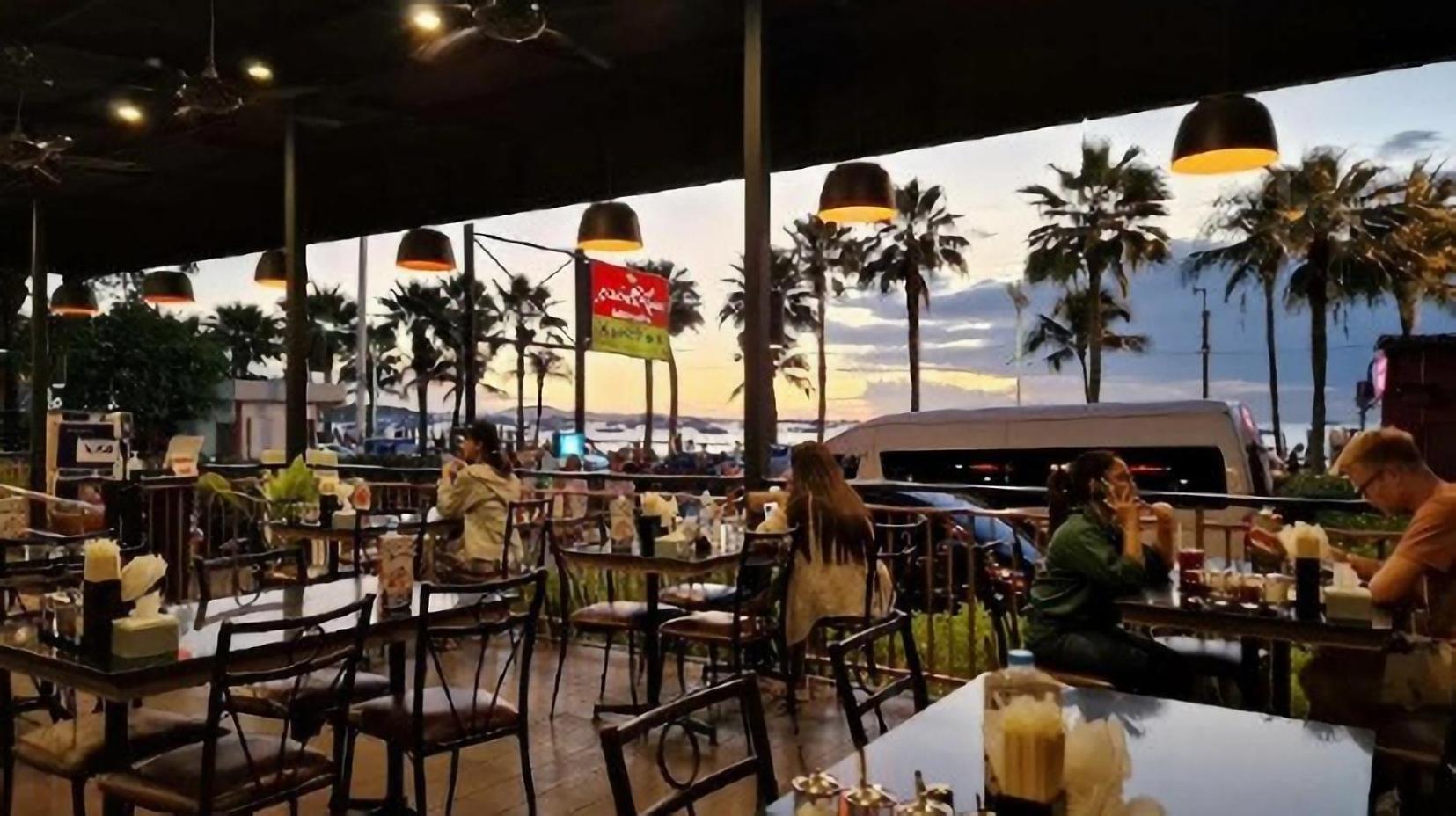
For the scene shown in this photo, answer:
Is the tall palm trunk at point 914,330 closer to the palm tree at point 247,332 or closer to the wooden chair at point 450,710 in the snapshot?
the palm tree at point 247,332

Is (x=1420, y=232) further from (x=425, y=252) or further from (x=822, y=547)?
(x=822, y=547)

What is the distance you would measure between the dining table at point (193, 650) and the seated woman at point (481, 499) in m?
1.82

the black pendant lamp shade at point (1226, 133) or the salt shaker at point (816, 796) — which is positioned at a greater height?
the black pendant lamp shade at point (1226, 133)

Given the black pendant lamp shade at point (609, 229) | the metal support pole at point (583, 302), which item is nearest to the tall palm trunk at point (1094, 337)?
the metal support pole at point (583, 302)

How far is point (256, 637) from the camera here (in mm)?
2982

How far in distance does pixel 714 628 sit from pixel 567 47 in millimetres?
2933

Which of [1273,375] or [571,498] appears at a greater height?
[1273,375]

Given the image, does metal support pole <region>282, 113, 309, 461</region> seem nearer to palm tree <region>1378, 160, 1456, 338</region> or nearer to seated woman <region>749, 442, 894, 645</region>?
seated woman <region>749, 442, 894, 645</region>

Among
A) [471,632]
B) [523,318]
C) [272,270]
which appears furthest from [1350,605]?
[523,318]

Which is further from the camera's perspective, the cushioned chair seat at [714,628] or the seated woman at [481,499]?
the seated woman at [481,499]

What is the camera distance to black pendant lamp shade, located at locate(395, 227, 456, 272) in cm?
757

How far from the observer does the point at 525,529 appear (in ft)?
22.6

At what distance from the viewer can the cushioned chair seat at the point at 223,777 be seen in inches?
104

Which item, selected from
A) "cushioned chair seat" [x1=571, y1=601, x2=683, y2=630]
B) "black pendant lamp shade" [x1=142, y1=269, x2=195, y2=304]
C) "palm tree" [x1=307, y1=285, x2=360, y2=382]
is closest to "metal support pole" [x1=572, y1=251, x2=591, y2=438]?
"cushioned chair seat" [x1=571, y1=601, x2=683, y2=630]
